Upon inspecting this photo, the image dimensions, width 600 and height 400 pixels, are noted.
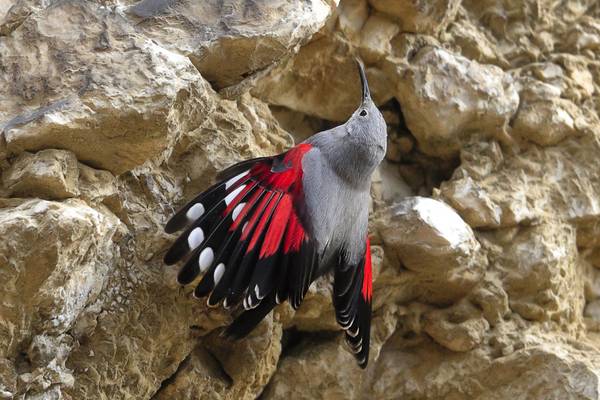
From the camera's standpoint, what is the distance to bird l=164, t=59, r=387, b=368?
1853 millimetres

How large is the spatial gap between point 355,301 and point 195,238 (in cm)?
53

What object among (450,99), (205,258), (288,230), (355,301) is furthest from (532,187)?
(205,258)

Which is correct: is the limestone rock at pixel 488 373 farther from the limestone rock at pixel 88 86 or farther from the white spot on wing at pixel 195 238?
the limestone rock at pixel 88 86

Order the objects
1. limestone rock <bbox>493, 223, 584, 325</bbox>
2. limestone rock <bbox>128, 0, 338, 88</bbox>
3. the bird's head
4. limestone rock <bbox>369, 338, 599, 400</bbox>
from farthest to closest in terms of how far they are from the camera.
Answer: limestone rock <bbox>493, 223, 584, 325</bbox>, limestone rock <bbox>369, 338, 599, 400</bbox>, the bird's head, limestone rock <bbox>128, 0, 338, 88</bbox>

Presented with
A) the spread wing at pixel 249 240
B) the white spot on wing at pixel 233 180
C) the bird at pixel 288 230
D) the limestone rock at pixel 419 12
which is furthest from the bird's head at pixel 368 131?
the limestone rock at pixel 419 12

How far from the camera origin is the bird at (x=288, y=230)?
1.85 meters

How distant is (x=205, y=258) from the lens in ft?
6.03

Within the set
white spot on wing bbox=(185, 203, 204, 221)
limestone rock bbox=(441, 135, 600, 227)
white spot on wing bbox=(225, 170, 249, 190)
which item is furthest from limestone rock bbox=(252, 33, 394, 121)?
white spot on wing bbox=(185, 203, 204, 221)

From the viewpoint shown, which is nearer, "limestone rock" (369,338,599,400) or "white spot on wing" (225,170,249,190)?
"white spot on wing" (225,170,249,190)

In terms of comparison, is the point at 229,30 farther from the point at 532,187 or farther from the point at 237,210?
the point at 532,187

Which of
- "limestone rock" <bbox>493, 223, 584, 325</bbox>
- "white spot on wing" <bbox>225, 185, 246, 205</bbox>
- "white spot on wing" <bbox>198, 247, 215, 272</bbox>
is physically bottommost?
"limestone rock" <bbox>493, 223, 584, 325</bbox>

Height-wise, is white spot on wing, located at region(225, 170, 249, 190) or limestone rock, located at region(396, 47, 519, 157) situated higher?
white spot on wing, located at region(225, 170, 249, 190)

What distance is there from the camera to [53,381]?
1.77 m

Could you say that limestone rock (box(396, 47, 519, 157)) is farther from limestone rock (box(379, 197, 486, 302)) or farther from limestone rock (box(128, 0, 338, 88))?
limestone rock (box(128, 0, 338, 88))
